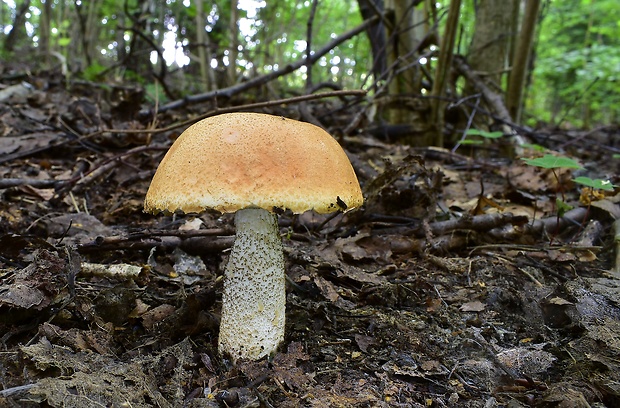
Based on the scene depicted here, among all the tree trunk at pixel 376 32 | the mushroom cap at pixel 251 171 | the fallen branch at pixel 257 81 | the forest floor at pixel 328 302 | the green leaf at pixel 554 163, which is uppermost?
the tree trunk at pixel 376 32

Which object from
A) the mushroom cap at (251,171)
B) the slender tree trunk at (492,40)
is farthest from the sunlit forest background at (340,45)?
the mushroom cap at (251,171)

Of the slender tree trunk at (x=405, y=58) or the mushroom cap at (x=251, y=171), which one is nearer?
the mushroom cap at (x=251, y=171)

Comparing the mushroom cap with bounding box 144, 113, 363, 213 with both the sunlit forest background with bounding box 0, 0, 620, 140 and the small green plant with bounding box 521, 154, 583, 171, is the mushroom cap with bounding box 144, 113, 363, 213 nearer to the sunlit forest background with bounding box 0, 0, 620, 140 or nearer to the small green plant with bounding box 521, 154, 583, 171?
the small green plant with bounding box 521, 154, 583, 171

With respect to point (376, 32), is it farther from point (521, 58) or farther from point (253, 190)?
point (253, 190)

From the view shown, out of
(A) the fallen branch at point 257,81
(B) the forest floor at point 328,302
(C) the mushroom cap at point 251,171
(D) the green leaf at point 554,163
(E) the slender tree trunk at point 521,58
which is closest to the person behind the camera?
(C) the mushroom cap at point 251,171

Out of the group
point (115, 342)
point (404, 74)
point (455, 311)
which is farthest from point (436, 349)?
point (404, 74)

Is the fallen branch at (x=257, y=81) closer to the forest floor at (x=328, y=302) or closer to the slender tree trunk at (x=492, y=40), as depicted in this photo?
the forest floor at (x=328, y=302)

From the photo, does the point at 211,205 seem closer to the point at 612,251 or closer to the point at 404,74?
the point at 612,251

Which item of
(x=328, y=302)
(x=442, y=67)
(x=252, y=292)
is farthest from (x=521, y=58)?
(x=252, y=292)
